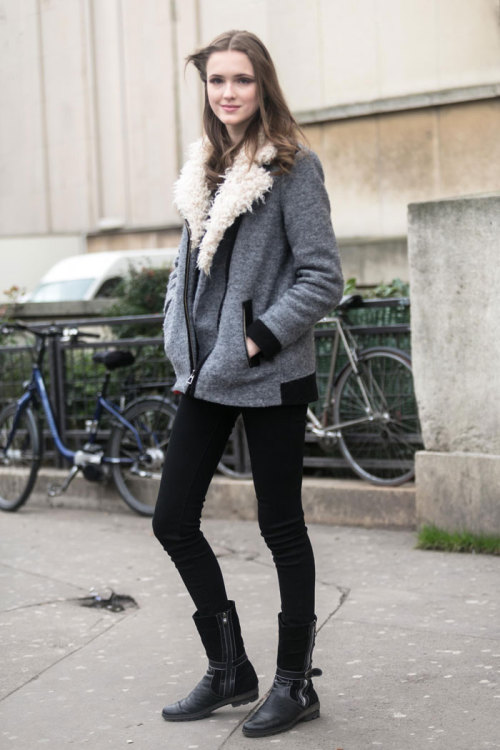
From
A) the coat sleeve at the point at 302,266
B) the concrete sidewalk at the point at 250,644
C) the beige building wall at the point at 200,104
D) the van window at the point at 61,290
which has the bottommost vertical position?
the concrete sidewalk at the point at 250,644

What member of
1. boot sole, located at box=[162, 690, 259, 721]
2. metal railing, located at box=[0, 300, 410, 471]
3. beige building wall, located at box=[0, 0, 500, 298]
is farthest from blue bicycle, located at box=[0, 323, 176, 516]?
boot sole, located at box=[162, 690, 259, 721]

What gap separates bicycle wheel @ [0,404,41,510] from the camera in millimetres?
7203

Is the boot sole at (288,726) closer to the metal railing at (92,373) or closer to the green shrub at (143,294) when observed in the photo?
the metal railing at (92,373)

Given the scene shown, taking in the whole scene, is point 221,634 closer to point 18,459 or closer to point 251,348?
point 251,348

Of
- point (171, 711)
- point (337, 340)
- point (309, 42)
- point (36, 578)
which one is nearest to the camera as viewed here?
point (171, 711)

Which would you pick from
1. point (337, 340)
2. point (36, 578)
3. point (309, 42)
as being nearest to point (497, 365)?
point (337, 340)

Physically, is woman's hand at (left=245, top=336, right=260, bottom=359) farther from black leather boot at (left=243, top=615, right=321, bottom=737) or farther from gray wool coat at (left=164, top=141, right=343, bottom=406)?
black leather boot at (left=243, top=615, right=321, bottom=737)

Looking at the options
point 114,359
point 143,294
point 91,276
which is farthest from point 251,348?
point 91,276

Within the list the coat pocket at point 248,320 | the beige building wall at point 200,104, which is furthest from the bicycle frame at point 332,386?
the coat pocket at point 248,320

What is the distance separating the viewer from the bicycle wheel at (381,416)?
608cm

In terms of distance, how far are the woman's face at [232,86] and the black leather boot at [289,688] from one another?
146cm

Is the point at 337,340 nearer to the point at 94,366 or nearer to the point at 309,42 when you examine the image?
the point at 94,366

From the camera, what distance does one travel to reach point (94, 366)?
7.36m

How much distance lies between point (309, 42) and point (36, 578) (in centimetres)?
641
